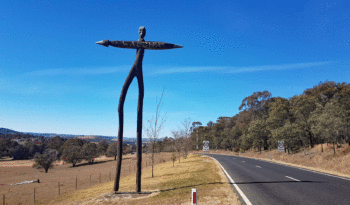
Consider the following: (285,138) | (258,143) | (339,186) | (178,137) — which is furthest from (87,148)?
(339,186)

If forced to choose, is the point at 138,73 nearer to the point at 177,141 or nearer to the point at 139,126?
the point at 139,126

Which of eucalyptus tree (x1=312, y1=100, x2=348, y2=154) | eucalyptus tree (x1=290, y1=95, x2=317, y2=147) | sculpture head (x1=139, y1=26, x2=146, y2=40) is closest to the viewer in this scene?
sculpture head (x1=139, y1=26, x2=146, y2=40)

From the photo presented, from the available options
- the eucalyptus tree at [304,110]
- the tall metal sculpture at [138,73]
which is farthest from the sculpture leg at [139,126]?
the eucalyptus tree at [304,110]

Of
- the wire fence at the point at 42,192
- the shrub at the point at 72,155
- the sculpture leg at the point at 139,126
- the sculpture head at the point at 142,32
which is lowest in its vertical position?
the shrub at the point at 72,155

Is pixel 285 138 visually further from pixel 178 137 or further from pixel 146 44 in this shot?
pixel 146 44

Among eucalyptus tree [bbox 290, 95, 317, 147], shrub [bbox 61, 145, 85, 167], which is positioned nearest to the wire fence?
eucalyptus tree [bbox 290, 95, 317, 147]

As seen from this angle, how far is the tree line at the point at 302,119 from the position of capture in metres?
30.9

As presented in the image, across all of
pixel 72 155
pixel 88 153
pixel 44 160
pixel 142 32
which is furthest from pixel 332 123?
pixel 88 153

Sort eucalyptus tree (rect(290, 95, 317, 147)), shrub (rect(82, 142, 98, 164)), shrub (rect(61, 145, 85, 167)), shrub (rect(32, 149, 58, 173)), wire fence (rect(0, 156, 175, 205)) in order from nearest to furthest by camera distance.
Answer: wire fence (rect(0, 156, 175, 205))
eucalyptus tree (rect(290, 95, 317, 147))
shrub (rect(32, 149, 58, 173))
shrub (rect(61, 145, 85, 167))
shrub (rect(82, 142, 98, 164))

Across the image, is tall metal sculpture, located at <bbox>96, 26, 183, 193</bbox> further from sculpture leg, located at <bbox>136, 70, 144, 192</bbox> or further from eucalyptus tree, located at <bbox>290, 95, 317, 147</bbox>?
eucalyptus tree, located at <bbox>290, 95, 317, 147</bbox>

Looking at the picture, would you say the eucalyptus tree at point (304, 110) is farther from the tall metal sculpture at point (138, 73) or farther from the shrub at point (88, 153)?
the shrub at point (88, 153)

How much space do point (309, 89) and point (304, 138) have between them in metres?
24.4

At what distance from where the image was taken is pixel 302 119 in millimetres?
43625

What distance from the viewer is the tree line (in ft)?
101
